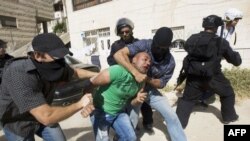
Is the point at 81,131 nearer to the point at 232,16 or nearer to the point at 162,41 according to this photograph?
the point at 162,41

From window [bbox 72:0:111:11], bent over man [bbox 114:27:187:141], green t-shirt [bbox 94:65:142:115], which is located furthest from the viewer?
window [bbox 72:0:111:11]

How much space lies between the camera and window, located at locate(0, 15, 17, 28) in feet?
70.4

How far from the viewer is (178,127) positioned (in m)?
3.56

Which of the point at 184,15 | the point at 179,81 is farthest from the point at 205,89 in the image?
the point at 184,15

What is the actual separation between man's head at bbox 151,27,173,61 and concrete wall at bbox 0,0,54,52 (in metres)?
19.7

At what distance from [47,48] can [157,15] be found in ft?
27.8

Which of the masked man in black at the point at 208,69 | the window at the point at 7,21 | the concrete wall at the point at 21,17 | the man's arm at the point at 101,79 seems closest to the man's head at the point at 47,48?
the man's arm at the point at 101,79

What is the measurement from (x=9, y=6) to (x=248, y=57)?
2074 centimetres

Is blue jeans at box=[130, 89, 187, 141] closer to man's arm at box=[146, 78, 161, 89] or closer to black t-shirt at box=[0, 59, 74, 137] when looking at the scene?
man's arm at box=[146, 78, 161, 89]

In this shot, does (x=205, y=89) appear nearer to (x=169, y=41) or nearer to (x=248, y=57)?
(x=169, y=41)

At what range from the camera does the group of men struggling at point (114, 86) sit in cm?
228

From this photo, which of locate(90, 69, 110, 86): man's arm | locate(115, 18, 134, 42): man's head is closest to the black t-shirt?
locate(90, 69, 110, 86): man's arm

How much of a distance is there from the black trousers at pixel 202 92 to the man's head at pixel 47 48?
100 inches

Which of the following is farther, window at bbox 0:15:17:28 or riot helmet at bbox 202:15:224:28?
window at bbox 0:15:17:28
